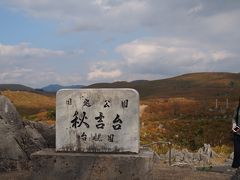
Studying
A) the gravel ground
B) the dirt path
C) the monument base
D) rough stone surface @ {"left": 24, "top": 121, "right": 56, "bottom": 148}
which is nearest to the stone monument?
the monument base

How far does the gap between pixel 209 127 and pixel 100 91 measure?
37.1 m

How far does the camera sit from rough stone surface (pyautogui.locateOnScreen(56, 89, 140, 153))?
349 inches

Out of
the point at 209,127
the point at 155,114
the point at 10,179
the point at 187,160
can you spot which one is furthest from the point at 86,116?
the point at 155,114

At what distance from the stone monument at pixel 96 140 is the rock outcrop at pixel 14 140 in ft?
8.80

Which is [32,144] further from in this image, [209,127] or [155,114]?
[155,114]

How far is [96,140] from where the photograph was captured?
8.92 m

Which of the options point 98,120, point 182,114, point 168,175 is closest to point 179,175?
point 168,175

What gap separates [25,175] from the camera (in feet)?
35.4

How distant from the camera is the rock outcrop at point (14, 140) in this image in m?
11.4

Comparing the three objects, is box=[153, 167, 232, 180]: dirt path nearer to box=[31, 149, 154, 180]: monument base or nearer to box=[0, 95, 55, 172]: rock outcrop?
box=[31, 149, 154, 180]: monument base

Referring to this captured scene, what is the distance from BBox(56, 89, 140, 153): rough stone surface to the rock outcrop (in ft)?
9.30

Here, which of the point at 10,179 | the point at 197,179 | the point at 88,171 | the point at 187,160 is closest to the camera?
the point at 88,171

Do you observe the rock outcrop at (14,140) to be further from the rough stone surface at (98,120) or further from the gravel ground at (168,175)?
the rough stone surface at (98,120)

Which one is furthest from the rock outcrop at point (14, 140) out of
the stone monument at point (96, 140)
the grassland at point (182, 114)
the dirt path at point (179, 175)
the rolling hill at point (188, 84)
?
the rolling hill at point (188, 84)
